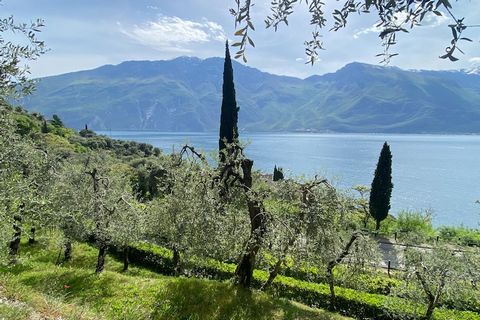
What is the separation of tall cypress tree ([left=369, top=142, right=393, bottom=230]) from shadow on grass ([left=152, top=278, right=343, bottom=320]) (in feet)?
87.9

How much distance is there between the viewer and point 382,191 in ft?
137

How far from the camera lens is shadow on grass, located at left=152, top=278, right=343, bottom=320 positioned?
15875mm

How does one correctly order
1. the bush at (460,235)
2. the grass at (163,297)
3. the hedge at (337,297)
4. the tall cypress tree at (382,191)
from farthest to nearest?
1. the tall cypress tree at (382,191)
2. the bush at (460,235)
3. the hedge at (337,297)
4. the grass at (163,297)

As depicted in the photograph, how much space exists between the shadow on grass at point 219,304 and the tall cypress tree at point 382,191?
26.8m

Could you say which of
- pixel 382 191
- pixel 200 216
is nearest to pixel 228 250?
pixel 200 216

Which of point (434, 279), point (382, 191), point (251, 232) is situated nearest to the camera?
point (434, 279)

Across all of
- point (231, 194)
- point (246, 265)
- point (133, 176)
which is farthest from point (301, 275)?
point (133, 176)

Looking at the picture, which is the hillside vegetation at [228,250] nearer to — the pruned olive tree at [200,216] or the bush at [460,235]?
the pruned olive tree at [200,216]

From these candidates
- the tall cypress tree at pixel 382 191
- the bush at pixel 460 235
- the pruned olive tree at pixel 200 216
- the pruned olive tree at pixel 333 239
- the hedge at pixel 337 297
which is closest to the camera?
the hedge at pixel 337 297

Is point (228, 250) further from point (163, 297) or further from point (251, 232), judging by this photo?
point (163, 297)

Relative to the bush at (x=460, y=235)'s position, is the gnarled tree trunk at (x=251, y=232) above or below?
above

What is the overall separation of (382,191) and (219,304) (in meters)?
30.9

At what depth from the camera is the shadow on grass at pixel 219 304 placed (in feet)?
52.1

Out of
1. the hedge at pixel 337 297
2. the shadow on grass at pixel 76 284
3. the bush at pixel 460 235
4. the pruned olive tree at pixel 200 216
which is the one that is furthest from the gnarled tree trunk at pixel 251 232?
the bush at pixel 460 235
